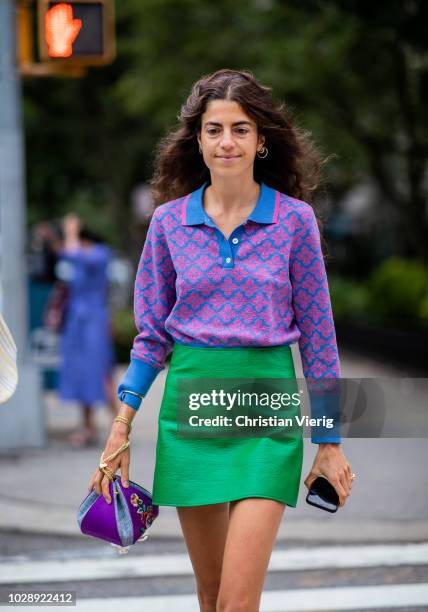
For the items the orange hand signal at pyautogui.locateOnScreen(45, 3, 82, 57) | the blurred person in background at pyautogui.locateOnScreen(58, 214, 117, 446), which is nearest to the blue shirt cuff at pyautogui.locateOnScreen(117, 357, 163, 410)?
the orange hand signal at pyautogui.locateOnScreen(45, 3, 82, 57)

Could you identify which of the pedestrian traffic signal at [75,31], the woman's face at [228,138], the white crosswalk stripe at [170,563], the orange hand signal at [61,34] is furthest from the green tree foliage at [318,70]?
the woman's face at [228,138]

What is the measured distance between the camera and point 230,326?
3.19 m

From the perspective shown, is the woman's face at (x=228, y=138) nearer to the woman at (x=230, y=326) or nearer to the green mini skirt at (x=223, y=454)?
the woman at (x=230, y=326)

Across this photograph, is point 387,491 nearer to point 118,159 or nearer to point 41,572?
point 41,572

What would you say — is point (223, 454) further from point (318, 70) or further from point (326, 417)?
point (318, 70)

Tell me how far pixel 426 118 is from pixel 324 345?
13.0 metres

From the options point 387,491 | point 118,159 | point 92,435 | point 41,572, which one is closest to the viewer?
point 41,572

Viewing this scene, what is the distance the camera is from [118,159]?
29.3 metres

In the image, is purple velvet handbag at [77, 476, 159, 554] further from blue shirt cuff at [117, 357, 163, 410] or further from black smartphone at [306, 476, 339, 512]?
black smartphone at [306, 476, 339, 512]

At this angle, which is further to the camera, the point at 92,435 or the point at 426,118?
the point at 426,118

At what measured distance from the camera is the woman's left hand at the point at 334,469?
322cm

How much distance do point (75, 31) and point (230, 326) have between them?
18.3 feet

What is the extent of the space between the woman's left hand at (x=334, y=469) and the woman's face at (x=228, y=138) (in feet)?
2.82

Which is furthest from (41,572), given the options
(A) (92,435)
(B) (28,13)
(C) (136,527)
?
(B) (28,13)
